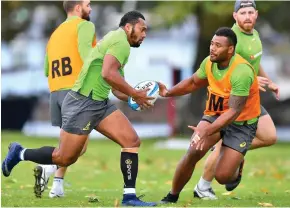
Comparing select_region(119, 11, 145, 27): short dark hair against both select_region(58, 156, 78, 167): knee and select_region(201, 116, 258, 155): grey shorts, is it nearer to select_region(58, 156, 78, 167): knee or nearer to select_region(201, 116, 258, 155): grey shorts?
select_region(201, 116, 258, 155): grey shorts

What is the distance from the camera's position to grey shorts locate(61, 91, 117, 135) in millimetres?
10820

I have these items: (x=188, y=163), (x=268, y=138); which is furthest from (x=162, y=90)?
(x=268, y=138)

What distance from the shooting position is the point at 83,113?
427 inches

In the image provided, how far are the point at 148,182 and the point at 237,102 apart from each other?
5005 mm

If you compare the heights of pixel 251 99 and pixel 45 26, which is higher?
pixel 45 26

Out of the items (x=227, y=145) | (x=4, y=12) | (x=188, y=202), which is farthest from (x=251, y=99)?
(x=4, y=12)

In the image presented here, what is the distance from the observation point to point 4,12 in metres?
33.9

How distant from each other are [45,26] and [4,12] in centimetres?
584

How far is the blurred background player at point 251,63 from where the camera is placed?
12.0 meters

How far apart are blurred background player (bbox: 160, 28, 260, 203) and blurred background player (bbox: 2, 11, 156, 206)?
746 millimetres

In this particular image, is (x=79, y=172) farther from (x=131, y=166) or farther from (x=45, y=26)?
(x=45, y=26)

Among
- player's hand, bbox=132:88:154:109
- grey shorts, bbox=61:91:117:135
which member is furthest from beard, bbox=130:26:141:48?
grey shorts, bbox=61:91:117:135

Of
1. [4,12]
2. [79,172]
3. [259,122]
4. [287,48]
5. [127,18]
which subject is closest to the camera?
[127,18]

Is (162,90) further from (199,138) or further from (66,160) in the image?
(66,160)
